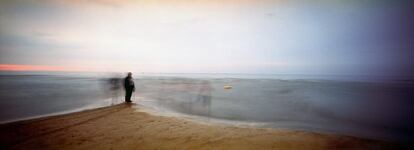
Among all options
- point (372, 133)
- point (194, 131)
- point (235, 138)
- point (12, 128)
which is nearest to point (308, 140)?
point (235, 138)

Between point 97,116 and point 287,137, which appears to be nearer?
point 287,137

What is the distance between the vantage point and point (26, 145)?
17.8ft

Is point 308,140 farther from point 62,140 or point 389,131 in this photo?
point 62,140

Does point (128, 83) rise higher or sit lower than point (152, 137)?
higher

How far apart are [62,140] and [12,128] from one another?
90.2 inches

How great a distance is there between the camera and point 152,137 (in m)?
6.17

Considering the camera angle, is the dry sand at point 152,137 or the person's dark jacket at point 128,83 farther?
the person's dark jacket at point 128,83

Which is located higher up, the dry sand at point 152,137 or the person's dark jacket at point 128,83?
the person's dark jacket at point 128,83

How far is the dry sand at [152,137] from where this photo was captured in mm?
5535

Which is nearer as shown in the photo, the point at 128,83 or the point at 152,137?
the point at 152,137

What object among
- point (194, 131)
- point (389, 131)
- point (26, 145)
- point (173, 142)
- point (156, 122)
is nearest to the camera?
point (26, 145)

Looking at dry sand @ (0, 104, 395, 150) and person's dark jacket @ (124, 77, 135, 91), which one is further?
person's dark jacket @ (124, 77, 135, 91)

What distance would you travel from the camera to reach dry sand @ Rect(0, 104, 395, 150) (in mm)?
5535

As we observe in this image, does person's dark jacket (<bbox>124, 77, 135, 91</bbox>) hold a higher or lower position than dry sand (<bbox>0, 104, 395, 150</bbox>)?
higher
